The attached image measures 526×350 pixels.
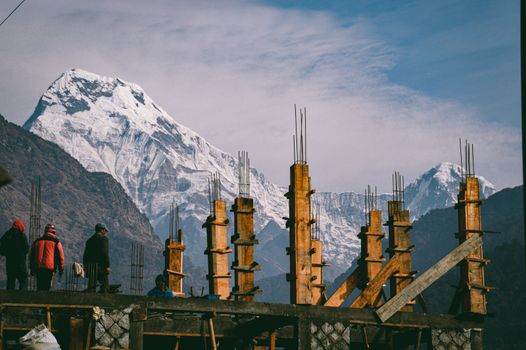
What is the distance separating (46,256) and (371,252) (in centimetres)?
926

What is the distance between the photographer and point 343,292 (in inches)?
836

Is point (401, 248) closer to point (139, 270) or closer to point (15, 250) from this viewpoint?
point (15, 250)

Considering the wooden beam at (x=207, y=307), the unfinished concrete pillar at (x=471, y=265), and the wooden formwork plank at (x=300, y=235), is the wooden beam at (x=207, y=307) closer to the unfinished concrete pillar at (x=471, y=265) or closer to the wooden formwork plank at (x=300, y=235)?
the wooden formwork plank at (x=300, y=235)


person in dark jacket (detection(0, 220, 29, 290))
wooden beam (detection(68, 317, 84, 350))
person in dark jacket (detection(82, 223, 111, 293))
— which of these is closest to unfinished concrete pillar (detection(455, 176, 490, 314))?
person in dark jacket (detection(82, 223, 111, 293))

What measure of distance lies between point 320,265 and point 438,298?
134639mm

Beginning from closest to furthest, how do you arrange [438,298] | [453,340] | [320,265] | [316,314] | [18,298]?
[18,298] → [316,314] → [453,340] → [320,265] → [438,298]

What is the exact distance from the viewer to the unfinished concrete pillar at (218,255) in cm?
2352

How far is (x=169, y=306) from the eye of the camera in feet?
57.3

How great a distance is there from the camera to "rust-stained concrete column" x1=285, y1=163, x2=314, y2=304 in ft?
60.0

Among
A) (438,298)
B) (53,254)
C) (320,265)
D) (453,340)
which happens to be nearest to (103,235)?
(53,254)

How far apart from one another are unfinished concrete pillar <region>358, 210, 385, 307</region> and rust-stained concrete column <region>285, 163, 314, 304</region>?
502cm

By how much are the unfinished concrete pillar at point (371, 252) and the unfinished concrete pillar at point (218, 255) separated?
11.1ft

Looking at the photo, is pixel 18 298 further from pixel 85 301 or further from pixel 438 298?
pixel 438 298

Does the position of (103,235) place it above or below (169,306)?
above
